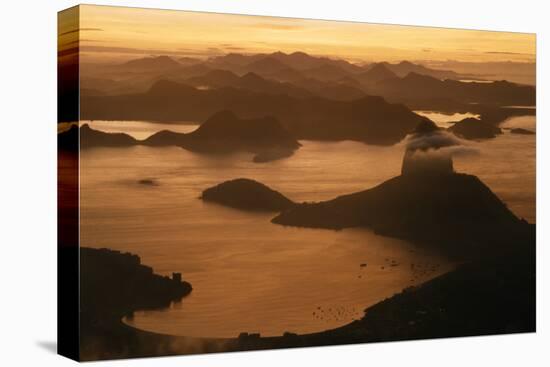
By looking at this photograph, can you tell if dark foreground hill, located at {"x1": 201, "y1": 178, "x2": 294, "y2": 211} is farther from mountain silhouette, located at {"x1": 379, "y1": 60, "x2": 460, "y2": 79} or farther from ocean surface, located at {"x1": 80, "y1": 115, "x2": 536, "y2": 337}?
mountain silhouette, located at {"x1": 379, "y1": 60, "x2": 460, "y2": 79}

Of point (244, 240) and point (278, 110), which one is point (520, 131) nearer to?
point (278, 110)

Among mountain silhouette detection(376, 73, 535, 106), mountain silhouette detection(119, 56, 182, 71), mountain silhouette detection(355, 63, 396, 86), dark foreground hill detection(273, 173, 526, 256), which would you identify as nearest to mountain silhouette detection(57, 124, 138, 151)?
mountain silhouette detection(119, 56, 182, 71)

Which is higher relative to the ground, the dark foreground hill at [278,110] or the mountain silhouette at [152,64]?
the mountain silhouette at [152,64]

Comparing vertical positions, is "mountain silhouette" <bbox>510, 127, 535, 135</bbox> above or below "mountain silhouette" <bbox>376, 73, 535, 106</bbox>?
below

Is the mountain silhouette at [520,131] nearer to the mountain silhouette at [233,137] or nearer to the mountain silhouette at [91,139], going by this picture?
the mountain silhouette at [233,137]

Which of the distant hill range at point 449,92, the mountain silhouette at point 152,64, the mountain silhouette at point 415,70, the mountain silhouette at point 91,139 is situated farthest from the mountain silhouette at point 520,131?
the mountain silhouette at point 91,139

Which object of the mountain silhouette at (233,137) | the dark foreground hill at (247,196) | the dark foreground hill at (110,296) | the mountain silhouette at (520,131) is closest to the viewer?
the dark foreground hill at (110,296)

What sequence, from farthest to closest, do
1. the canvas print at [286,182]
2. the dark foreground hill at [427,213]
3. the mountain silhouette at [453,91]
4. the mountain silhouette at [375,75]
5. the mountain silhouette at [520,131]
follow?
the mountain silhouette at [520,131]
the mountain silhouette at [453,91]
the mountain silhouette at [375,75]
the dark foreground hill at [427,213]
the canvas print at [286,182]
